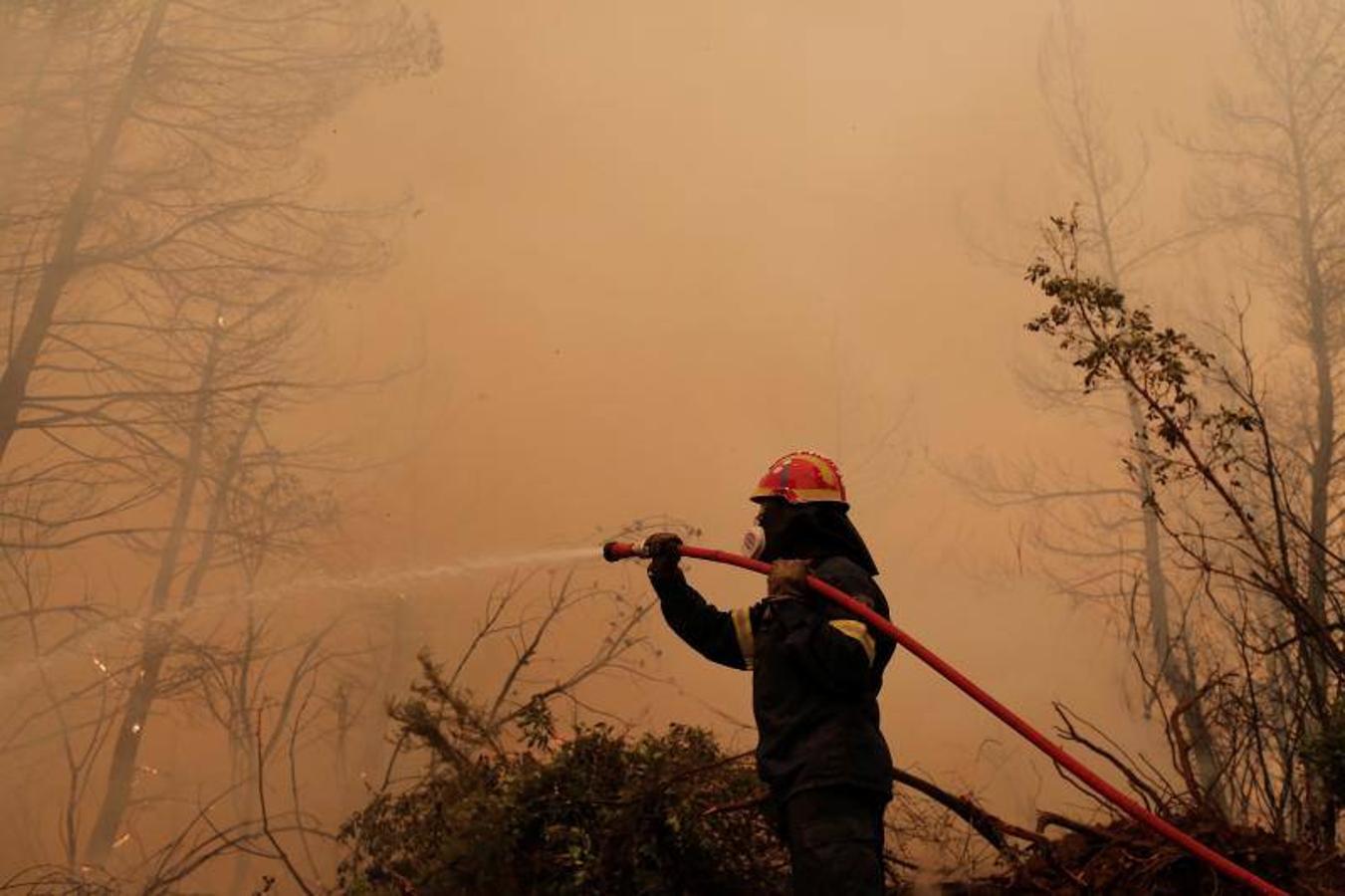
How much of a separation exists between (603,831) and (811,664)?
168 centimetres

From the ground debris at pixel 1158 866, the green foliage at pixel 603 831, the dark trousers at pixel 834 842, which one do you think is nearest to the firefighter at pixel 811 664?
the dark trousers at pixel 834 842

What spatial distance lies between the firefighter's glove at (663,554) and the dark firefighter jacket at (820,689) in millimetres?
17

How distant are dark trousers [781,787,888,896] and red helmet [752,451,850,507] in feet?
3.58

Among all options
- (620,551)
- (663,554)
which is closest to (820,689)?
(663,554)

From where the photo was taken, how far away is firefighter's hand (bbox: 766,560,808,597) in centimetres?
356

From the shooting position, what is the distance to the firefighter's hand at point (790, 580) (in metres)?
3.56

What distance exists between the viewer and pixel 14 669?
26.2ft

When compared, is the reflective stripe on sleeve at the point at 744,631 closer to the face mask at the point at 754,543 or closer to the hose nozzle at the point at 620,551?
the face mask at the point at 754,543

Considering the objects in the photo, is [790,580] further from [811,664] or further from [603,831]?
[603,831]

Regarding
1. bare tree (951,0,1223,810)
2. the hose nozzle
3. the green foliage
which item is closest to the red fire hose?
the hose nozzle

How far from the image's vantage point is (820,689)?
3525 millimetres

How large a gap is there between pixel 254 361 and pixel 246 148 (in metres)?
2.15

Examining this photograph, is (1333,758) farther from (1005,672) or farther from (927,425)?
(927,425)

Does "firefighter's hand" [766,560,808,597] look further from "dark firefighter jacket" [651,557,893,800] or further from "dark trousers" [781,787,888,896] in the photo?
"dark trousers" [781,787,888,896]
